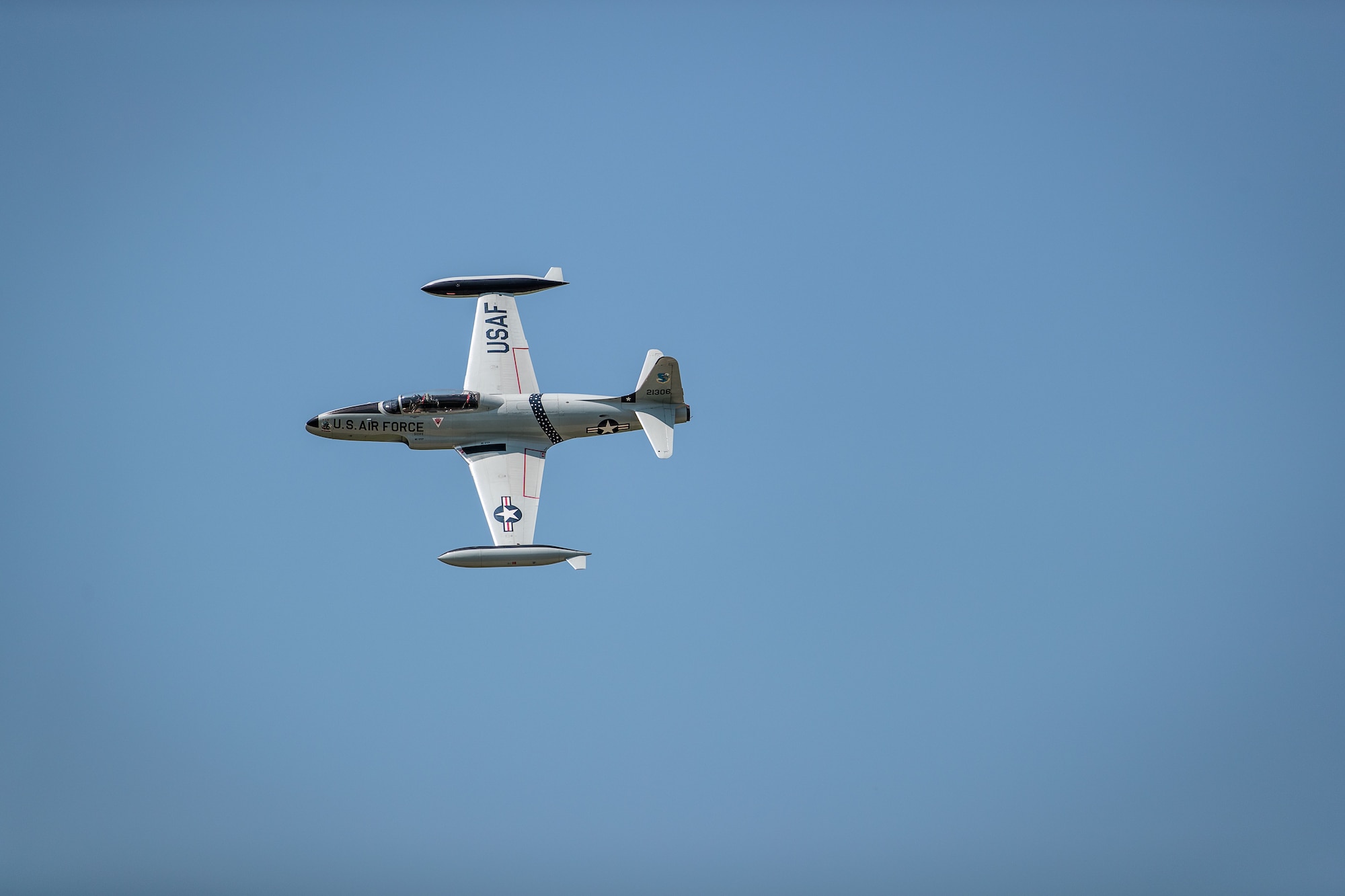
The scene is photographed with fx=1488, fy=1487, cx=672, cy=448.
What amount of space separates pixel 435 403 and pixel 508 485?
14.5ft

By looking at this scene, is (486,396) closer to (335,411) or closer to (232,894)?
(335,411)

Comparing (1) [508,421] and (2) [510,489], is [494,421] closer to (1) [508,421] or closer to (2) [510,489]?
(1) [508,421]

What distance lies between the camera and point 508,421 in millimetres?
57062

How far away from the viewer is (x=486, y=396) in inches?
2256

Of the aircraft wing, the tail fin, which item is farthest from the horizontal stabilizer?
the aircraft wing

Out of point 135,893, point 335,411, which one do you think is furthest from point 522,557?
point 135,893

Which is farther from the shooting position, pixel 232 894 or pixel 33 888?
pixel 33 888

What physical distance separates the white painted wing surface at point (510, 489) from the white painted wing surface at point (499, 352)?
9.26ft

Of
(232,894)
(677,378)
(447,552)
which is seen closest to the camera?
(447,552)

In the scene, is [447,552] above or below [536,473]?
below

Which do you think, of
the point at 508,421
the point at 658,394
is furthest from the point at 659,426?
the point at 508,421

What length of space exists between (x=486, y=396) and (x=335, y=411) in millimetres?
6103

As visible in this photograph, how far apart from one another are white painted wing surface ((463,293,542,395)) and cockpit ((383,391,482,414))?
1.10 metres

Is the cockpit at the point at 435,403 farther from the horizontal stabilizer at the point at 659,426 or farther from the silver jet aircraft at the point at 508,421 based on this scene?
the horizontal stabilizer at the point at 659,426
